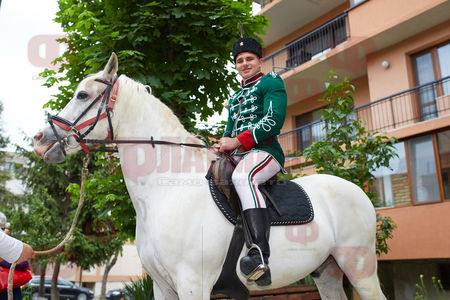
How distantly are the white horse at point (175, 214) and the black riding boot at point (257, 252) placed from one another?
0.53ft

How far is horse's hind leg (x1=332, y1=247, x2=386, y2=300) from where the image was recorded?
346 centimetres

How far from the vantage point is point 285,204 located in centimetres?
333

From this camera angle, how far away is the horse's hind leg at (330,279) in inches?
148

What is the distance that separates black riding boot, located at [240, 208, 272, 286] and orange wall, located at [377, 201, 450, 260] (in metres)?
8.80

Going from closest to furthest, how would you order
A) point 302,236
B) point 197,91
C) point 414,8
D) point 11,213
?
point 302,236, point 197,91, point 414,8, point 11,213

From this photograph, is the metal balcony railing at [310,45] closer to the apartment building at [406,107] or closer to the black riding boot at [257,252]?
the apartment building at [406,107]

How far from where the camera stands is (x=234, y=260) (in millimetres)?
2975

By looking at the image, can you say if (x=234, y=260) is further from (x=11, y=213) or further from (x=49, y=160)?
(x=11, y=213)

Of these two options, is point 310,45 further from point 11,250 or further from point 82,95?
point 11,250

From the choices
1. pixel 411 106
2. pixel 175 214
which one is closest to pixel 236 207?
pixel 175 214

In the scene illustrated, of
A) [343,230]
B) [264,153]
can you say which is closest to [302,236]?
[343,230]

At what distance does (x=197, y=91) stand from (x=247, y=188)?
457cm

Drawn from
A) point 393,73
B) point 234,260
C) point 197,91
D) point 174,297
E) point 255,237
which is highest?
point 393,73

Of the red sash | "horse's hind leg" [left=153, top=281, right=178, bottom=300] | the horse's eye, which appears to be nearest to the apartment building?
the red sash
